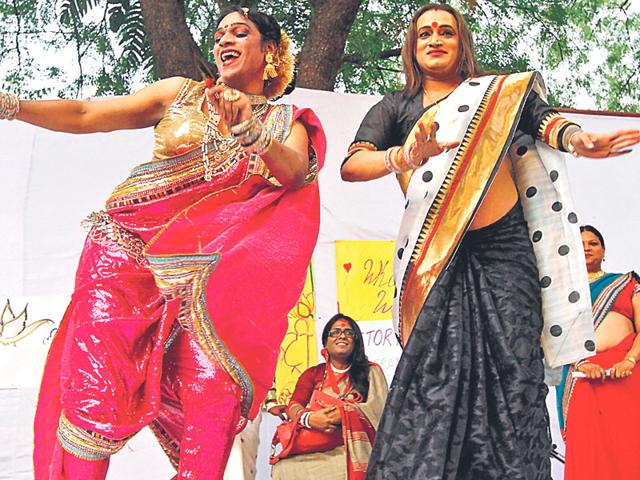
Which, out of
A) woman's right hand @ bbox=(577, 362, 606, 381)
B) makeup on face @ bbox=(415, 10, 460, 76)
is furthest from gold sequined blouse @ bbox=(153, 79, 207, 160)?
woman's right hand @ bbox=(577, 362, 606, 381)

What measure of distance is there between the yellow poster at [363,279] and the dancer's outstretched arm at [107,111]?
2.51m

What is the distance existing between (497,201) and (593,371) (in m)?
2.51

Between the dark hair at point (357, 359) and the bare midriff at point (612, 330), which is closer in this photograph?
the dark hair at point (357, 359)

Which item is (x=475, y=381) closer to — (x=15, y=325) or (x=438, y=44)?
(x=438, y=44)

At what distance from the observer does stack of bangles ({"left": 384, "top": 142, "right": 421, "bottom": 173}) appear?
268 cm

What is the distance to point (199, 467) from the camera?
2.65 meters

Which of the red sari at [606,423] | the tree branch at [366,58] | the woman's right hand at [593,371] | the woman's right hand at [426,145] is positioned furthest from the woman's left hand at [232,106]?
the tree branch at [366,58]

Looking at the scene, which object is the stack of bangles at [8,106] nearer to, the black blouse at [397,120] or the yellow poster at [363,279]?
the black blouse at [397,120]

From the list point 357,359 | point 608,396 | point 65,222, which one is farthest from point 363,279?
point 65,222

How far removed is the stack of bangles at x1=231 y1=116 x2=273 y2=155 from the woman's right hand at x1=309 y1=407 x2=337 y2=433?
248 centimetres

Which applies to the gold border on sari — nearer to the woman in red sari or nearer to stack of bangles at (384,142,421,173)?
stack of bangles at (384,142,421,173)

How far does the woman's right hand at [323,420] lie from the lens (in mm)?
4898

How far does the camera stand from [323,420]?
4.91m

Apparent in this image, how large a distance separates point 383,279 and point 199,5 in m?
3.89
